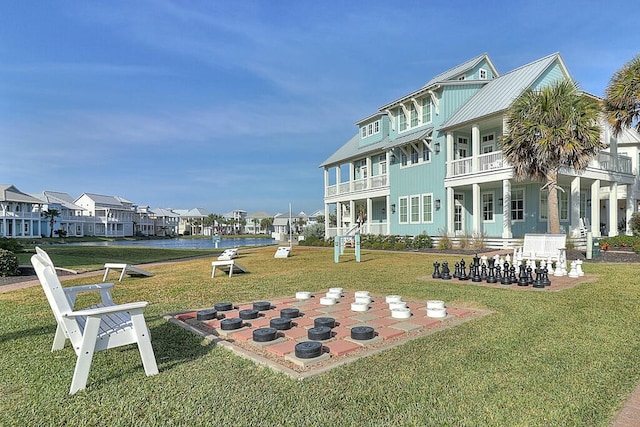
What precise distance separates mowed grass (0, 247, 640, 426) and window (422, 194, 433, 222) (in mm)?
17215

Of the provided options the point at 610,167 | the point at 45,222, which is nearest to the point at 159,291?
the point at 610,167

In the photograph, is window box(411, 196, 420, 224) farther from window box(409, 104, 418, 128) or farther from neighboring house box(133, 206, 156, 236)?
neighboring house box(133, 206, 156, 236)

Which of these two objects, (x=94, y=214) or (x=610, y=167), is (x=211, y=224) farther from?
(x=610, y=167)

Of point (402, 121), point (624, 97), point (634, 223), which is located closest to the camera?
point (624, 97)

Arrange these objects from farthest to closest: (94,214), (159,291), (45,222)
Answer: (94,214) < (45,222) < (159,291)

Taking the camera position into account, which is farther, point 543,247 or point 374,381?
point 543,247

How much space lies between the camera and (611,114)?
1683 cm

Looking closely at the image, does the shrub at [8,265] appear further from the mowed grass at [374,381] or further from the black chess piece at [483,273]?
the black chess piece at [483,273]

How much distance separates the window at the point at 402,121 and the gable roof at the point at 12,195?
6100cm

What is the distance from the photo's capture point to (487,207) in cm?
2248

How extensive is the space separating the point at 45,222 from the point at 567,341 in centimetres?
8371

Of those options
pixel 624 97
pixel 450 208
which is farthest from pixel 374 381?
pixel 450 208

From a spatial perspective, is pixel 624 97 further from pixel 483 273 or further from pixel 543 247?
pixel 483 273

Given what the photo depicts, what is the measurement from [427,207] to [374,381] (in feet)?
68.2
